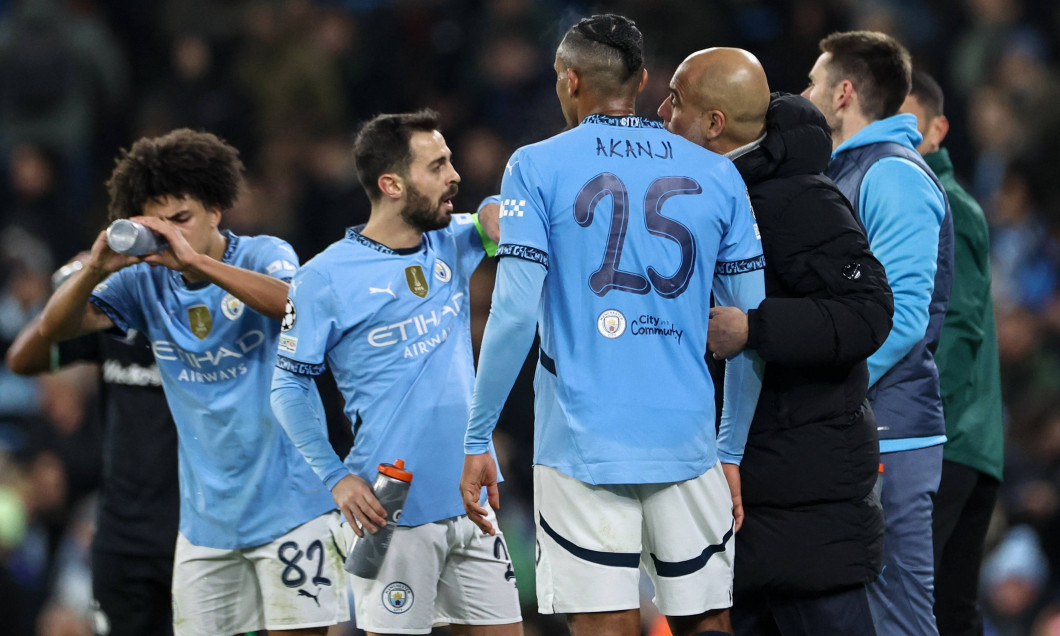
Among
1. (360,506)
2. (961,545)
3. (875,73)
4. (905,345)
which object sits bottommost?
(961,545)

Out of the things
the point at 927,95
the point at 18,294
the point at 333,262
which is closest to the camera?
the point at 333,262

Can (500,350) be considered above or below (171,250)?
below

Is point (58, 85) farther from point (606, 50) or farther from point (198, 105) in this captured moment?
point (606, 50)

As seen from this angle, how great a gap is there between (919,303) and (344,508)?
1912 mm

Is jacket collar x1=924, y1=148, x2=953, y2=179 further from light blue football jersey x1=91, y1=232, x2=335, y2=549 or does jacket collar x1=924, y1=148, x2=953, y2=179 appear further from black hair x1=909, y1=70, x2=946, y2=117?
light blue football jersey x1=91, y1=232, x2=335, y2=549

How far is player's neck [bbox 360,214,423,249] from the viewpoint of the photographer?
4.14 m

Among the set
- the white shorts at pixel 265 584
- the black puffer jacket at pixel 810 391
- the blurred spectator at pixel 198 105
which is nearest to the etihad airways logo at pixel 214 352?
the white shorts at pixel 265 584

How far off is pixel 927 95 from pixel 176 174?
118 inches

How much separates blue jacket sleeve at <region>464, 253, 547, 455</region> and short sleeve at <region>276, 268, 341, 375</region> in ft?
2.57

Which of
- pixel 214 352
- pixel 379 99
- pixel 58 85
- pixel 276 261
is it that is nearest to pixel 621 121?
pixel 276 261

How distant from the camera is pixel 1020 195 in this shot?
8.73 metres

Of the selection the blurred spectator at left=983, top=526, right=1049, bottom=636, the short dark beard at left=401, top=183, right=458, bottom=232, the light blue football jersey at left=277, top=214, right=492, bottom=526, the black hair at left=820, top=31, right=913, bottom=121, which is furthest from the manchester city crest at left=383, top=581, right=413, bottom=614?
the blurred spectator at left=983, top=526, right=1049, bottom=636

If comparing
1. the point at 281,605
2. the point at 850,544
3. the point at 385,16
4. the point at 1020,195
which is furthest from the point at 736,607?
the point at 385,16

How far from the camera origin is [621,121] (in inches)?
134
